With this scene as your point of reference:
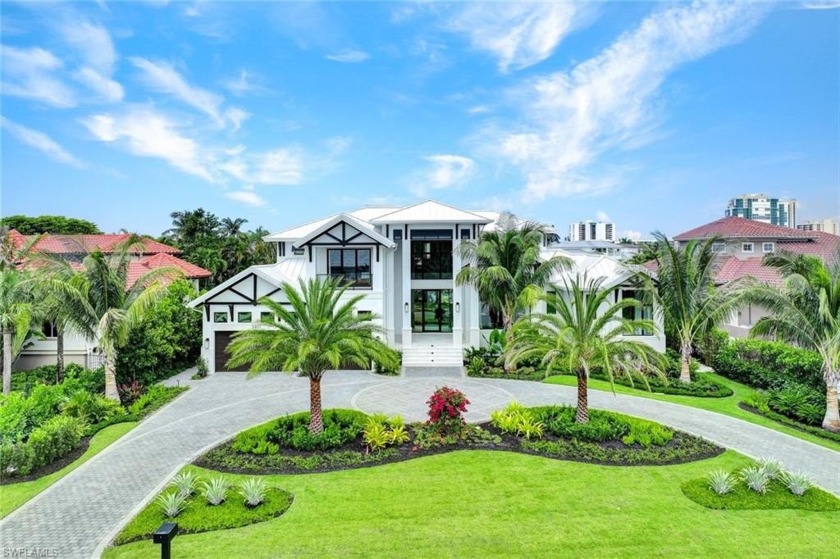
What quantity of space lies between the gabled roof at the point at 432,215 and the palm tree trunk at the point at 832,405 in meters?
15.3

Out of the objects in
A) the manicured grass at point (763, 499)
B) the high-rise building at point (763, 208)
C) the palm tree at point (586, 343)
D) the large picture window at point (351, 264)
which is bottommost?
the manicured grass at point (763, 499)

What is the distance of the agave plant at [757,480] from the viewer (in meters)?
10.4

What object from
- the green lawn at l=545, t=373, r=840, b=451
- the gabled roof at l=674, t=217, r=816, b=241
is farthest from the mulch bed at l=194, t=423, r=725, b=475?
the gabled roof at l=674, t=217, r=816, b=241

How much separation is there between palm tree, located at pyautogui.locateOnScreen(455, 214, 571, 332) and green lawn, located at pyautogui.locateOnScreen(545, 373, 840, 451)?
14.9ft

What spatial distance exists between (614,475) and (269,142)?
89.8ft

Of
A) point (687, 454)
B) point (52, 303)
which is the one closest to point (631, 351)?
point (687, 454)

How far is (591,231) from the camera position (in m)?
109

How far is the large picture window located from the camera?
2520 centimetres

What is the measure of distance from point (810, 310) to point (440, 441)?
13050 millimetres

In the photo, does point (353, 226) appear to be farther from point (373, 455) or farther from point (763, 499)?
point (763, 499)

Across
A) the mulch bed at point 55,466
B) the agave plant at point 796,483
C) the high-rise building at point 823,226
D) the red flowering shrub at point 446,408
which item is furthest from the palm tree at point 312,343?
the high-rise building at point 823,226

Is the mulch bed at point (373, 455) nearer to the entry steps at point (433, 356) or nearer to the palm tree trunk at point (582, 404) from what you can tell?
the palm tree trunk at point (582, 404)

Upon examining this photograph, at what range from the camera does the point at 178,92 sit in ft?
76.5

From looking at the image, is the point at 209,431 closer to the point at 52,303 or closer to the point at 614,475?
the point at 52,303
